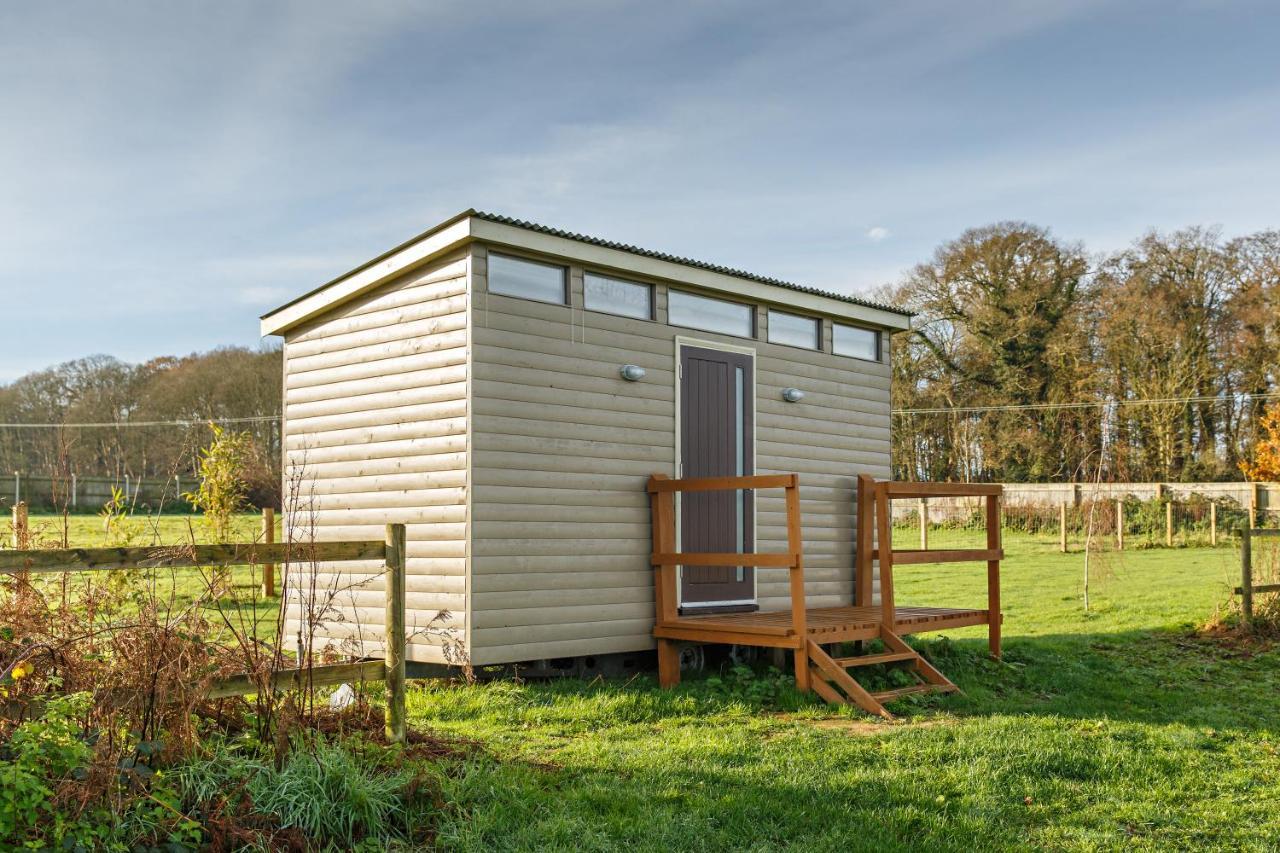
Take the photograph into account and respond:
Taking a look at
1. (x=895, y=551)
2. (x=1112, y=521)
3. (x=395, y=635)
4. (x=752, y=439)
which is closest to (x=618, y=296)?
(x=752, y=439)

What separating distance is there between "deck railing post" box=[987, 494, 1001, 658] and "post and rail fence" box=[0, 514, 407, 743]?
6581 mm

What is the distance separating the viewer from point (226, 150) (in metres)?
14.8

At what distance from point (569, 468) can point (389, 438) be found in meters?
1.56

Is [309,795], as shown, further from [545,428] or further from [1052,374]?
[1052,374]

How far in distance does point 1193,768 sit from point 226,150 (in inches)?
549

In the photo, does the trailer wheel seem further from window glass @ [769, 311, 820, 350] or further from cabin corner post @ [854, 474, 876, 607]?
window glass @ [769, 311, 820, 350]

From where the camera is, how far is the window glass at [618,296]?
28.5 feet

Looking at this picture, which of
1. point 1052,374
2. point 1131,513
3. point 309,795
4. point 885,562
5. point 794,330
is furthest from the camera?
point 1052,374

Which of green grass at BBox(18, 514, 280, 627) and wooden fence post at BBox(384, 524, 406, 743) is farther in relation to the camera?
A: green grass at BBox(18, 514, 280, 627)

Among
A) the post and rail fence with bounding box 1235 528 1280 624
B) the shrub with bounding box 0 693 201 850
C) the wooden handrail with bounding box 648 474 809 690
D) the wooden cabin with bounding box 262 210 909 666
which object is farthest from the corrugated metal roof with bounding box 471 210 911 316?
the post and rail fence with bounding box 1235 528 1280 624

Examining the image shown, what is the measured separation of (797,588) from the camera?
7891 mm

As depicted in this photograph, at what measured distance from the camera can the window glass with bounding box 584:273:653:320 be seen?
8680 mm

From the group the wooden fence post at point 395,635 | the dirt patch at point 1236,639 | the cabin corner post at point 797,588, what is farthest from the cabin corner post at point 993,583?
the wooden fence post at point 395,635

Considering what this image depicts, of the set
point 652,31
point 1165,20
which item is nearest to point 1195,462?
point 1165,20
